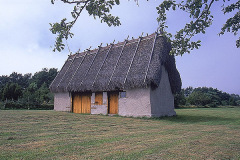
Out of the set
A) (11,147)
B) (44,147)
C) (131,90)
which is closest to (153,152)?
(44,147)

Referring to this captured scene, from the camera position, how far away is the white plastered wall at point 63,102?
18516 millimetres

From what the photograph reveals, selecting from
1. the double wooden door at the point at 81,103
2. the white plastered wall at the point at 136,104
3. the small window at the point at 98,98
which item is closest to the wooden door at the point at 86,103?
the double wooden door at the point at 81,103

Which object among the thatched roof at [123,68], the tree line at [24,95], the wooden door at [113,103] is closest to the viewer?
the thatched roof at [123,68]

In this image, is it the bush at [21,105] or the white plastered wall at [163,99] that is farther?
the bush at [21,105]

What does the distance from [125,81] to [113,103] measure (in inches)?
98.1

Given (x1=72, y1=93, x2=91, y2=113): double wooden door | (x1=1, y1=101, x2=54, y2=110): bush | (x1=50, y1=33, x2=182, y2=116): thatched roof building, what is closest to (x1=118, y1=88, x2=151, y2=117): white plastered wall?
(x1=50, y1=33, x2=182, y2=116): thatched roof building

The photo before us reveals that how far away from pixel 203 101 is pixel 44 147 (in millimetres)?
45511

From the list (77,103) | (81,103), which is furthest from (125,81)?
(77,103)

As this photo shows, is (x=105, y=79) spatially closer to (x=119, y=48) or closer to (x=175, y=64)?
(x=119, y=48)

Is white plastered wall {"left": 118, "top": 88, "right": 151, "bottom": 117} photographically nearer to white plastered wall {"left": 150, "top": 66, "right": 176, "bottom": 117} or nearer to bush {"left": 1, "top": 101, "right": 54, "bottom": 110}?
white plastered wall {"left": 150, "top": 66, "right": 176, "bottom": 117}

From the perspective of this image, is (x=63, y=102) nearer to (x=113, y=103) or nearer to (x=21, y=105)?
(x=113, y=103)

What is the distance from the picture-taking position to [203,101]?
1768 inches

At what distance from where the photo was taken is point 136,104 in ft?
43.5

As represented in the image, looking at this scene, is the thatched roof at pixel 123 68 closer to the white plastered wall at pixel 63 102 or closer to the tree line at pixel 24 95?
the white plastered wall at pixel 63 102
